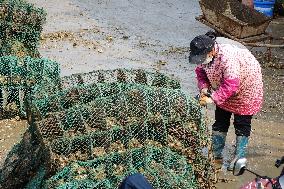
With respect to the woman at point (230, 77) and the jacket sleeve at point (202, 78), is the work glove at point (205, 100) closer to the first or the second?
the woman at point (230, 77)

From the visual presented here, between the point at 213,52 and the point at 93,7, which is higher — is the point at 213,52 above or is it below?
above

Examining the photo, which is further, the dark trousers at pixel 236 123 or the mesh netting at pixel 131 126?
the dark trousers at pixel 236 123

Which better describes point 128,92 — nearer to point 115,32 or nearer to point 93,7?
point 115,32

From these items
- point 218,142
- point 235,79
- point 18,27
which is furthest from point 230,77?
point 18,27

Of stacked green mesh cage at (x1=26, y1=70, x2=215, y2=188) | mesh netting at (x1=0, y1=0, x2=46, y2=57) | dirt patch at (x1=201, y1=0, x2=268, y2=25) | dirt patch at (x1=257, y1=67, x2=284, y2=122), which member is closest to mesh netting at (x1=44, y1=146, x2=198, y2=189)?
stacked green mesh cage at (x1=26, y1=70, x2=215, y2=188)

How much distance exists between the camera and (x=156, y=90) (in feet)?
18.3

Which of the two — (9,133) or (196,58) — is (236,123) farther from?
(9,133)

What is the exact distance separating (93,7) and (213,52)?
9.86 m

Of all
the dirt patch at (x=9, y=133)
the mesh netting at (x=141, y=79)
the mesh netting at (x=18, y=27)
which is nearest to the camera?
the mesh netting at (x=141, y=79)

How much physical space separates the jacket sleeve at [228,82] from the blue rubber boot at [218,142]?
1.03 metres

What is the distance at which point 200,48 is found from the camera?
17.5ft

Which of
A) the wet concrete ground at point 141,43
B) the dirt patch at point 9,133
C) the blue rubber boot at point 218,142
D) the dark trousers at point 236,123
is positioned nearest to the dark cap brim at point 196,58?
the dark trousers at point 236,123

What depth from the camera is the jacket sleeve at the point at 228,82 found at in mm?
5430

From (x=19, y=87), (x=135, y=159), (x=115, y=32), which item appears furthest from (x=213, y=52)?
(x=115, y=32)
